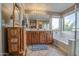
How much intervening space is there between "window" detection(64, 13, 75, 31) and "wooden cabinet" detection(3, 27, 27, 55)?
891mm

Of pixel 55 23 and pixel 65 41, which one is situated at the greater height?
pixel 55 23

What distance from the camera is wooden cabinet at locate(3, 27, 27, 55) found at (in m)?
2.39

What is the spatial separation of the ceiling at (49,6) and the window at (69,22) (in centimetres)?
19

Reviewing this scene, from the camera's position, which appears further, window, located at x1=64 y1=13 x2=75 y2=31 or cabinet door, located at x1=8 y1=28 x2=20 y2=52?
cabinet door, located at x1=8 y1=28 x2=20 y2=52

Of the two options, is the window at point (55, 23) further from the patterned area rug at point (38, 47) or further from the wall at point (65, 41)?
the patterned area rug at point (38, 47)

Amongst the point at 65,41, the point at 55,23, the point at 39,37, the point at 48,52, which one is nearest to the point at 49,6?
the point at 55,23

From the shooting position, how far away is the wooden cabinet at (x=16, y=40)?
7.86ft

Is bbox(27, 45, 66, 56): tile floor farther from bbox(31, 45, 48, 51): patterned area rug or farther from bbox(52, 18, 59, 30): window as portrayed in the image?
bbox(52, 18, 59, 30): window

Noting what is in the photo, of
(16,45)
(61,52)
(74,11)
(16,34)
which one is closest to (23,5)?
(16,34)

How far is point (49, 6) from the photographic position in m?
2.25

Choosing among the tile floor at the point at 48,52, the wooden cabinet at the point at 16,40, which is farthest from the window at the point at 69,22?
the wooden cabinet at the point at 16,40

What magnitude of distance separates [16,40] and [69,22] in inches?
45.9

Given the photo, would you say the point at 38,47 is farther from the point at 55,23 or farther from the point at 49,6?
the point at 49,6

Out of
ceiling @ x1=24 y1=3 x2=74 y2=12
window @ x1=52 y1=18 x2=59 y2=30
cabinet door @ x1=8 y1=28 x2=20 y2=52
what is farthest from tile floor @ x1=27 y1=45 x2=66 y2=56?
ceiling @ x1=24 y1=3 x2=74 y2=12
